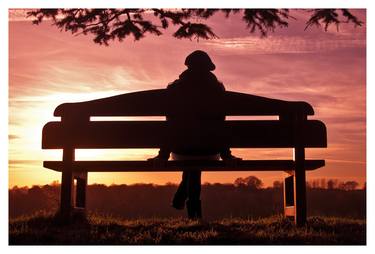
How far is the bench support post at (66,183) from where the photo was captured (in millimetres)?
6312

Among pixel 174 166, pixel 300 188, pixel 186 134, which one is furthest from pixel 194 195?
pixel 300 188

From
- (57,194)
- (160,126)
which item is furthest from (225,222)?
(57,194)

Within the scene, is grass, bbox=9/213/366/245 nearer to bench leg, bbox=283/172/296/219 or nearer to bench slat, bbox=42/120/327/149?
bench leg, bbox=283/172/296/219

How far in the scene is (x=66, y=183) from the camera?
6.32m

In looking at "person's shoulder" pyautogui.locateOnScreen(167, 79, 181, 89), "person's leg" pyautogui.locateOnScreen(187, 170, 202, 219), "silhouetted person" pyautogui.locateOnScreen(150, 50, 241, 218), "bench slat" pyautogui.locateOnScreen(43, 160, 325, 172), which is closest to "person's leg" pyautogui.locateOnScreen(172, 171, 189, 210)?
"person's leg" pyautogui.locateOnScreen(187, 170, 202, 219)

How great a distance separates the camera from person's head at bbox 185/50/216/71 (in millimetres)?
6520

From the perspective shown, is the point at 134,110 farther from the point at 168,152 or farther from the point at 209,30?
the point at 209,30

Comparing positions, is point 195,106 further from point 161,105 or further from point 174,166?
point 174,166

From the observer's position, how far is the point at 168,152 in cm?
624

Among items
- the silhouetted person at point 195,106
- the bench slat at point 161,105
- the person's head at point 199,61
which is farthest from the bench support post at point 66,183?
the person's head at point 199,61

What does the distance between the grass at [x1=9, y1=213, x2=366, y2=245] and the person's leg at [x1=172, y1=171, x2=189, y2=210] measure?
7.2 inches

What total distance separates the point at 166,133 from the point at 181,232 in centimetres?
106

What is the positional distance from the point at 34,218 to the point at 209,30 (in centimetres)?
357

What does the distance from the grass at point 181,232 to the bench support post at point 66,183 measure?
0.15 meters
